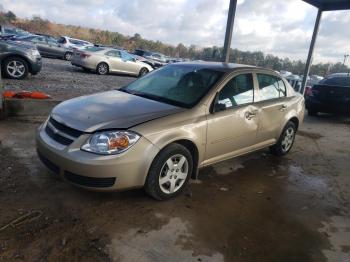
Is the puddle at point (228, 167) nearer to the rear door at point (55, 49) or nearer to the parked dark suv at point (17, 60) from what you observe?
the parked dark suv at point (17, 60)

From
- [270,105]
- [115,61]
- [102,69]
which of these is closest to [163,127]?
[270,105]

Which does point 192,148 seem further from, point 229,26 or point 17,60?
point 17,60

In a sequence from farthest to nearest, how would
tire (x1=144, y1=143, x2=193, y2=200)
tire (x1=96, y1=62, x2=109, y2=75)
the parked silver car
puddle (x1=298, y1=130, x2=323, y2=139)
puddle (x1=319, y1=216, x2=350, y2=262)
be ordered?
tire (x1=96, y1=62, x2=109, y2=75) → the parked silver car → puddle (x1=298, y1=130, x2=323, y2=139) → tire (x1=144, y1=143, x2=193, y2=200) → puddle (x1=319, y1=216, x2=350, y2=262)

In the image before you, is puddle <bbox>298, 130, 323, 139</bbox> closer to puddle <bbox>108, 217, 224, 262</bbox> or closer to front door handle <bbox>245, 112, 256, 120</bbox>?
front door handle <bbox>245, 112, 256, 120</bbox>

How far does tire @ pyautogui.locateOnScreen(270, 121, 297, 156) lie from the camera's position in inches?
227

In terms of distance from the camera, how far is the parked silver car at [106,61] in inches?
616

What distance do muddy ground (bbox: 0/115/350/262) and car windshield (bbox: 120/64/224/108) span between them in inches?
45.2

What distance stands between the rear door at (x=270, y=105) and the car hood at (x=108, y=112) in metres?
1.63

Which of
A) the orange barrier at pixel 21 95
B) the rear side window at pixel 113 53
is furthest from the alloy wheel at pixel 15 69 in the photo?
the rear side window at pixel 113 53

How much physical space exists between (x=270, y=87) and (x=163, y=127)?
8.16 ft

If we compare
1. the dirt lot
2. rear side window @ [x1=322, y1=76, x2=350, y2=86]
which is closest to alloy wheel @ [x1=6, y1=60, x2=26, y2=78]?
the dirt lot

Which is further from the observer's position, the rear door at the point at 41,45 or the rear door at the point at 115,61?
the rear door at the point at 41,45

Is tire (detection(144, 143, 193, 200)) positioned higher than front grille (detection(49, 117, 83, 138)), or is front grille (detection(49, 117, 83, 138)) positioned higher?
front grille (detection(49, 117, 83, 138))

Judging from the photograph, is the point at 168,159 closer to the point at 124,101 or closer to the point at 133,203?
the point at 133,203
